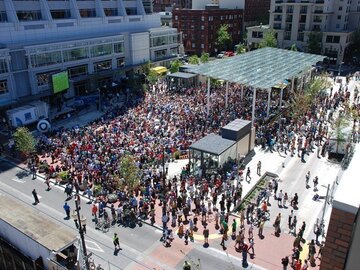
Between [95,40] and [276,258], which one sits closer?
[276,258]

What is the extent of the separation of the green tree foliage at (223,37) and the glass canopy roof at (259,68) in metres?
32.3

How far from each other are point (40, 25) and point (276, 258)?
46622 mm

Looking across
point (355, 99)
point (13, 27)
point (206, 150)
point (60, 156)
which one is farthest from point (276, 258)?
point (13, 27)

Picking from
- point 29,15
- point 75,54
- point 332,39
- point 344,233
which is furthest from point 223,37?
point 344,233

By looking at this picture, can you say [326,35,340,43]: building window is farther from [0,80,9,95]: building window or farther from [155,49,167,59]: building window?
[0,80,9,95]: building window

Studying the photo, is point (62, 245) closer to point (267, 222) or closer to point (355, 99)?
point (267, 222)

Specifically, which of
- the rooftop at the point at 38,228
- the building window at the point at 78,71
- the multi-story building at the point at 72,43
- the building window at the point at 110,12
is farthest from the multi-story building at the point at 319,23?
the rooftop at the point at 38,228

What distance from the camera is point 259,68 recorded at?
4588 centimetres

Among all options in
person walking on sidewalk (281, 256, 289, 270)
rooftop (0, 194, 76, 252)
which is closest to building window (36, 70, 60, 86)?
rooftop (0, 194, 76, 252)

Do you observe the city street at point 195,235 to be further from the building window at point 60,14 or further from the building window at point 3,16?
the building window at point 60,14

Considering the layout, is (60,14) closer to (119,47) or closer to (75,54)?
(75,54)

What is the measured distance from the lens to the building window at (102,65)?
58844 mm

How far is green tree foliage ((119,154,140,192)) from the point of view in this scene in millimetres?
26625

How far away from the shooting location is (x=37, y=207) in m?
27.1
